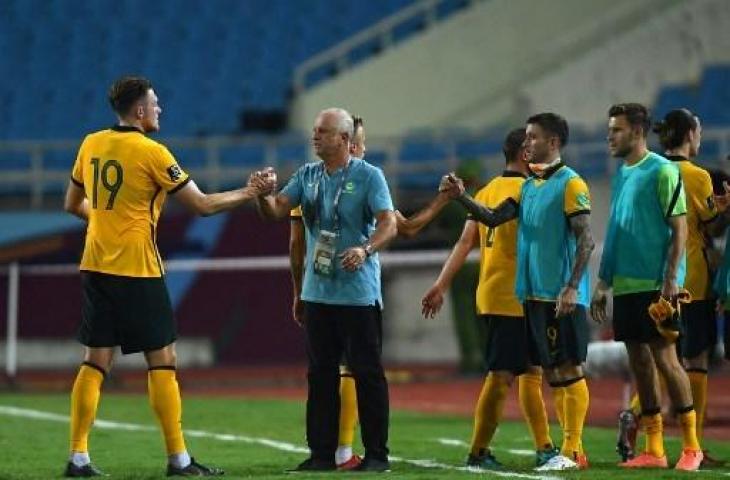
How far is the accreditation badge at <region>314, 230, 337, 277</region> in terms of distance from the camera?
11055 millimetres

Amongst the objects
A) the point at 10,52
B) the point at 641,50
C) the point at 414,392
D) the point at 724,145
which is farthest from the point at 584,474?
the point at 10,52

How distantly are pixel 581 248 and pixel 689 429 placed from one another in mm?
1295

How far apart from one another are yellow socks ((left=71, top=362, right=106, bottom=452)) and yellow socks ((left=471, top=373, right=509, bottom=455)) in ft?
7.72

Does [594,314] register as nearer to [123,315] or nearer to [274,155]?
[123,315]

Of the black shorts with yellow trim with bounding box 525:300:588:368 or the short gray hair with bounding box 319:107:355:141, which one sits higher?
the short gray hair with bounding box 319:107:355:141

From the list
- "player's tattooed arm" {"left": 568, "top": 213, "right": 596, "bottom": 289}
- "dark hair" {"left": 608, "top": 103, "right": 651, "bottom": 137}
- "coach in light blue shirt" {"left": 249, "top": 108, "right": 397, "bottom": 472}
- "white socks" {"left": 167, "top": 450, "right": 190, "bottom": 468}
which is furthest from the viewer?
"dark hair" {"left": 608, "top": 103, "right": 651, "bottom": 137}

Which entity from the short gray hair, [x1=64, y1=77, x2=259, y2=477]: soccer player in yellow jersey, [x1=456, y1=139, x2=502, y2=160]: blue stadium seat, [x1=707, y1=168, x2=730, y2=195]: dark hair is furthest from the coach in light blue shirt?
[x1=456, y1=139, x2=502, y2=160]: blue stadium seat

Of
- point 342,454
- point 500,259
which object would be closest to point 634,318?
point 500,259

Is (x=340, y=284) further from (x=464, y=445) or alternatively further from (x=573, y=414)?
(x=464, y=445)

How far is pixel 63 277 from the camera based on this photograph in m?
24.2

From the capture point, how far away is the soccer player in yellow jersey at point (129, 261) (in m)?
10.7

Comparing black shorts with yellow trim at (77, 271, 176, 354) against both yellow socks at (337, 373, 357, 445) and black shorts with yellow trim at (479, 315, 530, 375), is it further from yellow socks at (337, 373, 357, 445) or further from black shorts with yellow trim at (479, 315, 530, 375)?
black shorts with yellow trim at (479, 315, 530, 375)

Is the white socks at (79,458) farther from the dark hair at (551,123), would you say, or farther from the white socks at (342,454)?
the dark hair at (551,123)

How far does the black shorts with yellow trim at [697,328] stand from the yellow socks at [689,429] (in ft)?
3.75
